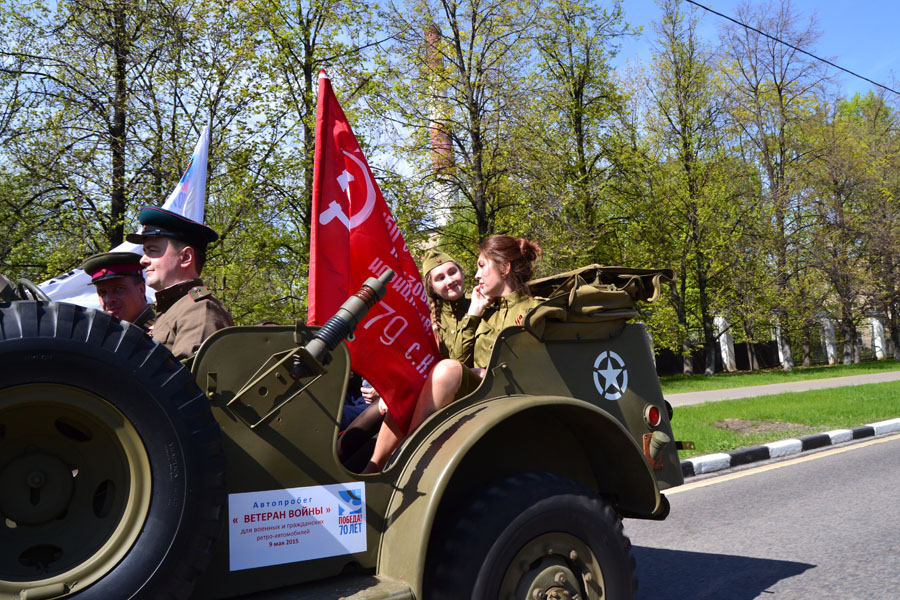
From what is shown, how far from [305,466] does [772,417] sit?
1078cm

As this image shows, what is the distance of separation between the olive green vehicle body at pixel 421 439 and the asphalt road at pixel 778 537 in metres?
1.49

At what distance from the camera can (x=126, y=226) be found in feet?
50.8

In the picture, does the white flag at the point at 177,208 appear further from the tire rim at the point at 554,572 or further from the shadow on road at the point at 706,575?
the tire rim at the point at 554,572

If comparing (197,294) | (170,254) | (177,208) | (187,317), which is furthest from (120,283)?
(177,208)

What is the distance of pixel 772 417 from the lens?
38.2ft

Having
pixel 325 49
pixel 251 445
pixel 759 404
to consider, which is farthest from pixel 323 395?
pixel 325 49

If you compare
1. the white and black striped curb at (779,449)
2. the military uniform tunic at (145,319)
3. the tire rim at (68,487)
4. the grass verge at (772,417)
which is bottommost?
the white and black striped curb at (779,449)

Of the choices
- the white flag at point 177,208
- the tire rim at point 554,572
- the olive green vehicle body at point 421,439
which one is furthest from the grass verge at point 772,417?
the tire rim at point 554,572

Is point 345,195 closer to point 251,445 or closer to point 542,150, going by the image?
point 251,445

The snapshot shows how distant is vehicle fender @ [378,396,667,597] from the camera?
7.88 ft

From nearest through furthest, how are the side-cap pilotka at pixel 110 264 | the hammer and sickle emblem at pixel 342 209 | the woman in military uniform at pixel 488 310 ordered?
the woman in military uniform at pixel 488 310 → the hammer and sickle emblem at pixel 342 209 → the side-cap pilotka at pixel 110 264

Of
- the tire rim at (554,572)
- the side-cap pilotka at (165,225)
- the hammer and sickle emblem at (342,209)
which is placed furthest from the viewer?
the side-cap pilotka at (165,225)

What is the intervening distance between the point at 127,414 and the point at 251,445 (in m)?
0.42

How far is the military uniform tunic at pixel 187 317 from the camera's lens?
2.65 m
